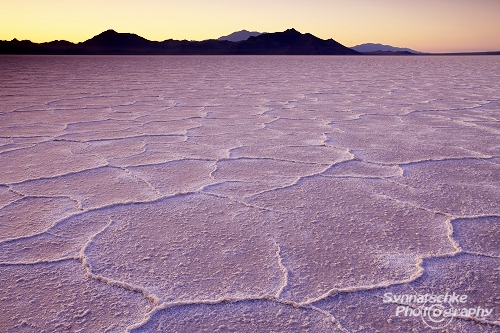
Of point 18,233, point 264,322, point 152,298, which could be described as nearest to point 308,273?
point 264,322

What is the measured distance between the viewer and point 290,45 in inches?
2790

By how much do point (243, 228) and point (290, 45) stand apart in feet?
239

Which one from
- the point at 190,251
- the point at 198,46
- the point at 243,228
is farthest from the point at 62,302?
the point at 198,46

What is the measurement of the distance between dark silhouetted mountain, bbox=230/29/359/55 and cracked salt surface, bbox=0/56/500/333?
6262 centimetres

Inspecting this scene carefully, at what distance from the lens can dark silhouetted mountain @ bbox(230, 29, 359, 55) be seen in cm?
6600

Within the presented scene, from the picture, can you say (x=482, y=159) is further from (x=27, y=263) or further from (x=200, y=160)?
(x=27, y=263)

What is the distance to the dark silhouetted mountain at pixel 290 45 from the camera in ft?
217

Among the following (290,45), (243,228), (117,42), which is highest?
(243,228)

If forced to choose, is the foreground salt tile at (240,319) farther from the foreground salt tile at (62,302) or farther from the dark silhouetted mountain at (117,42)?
the dark silhouetted mountain at (117,42)

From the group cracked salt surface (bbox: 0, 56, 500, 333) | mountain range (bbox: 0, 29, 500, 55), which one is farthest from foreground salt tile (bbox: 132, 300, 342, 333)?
mountain range (bbox: 0, 29, 500, 55)

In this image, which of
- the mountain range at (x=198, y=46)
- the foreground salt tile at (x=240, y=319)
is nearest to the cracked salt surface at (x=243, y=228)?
the foreground salt tile at (x=240, y=319)

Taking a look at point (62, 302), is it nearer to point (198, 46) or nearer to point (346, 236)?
point (346, 236)

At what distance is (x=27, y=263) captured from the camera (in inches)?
39.2

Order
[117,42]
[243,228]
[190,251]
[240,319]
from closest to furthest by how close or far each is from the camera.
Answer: [240,319]
[190,251]
[243,228]
[117,42]
